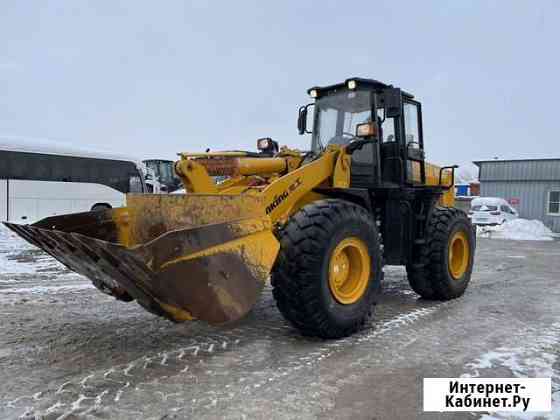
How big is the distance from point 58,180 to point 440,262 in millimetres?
13317

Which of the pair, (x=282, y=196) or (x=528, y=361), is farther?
(x=282, y=196)

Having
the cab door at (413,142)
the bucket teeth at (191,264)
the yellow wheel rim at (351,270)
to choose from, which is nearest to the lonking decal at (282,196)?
the bucket teeth at (191,264)

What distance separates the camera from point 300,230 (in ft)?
13.5

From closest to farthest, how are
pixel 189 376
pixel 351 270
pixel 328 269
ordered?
pixel 189 376 → pixel 328 269 → pixel 351 270

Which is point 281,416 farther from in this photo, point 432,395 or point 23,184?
point 23,184

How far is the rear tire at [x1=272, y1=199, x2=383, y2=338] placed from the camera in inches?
160

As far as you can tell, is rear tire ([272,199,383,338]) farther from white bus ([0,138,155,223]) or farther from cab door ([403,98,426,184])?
white bus ([0,138,155,223])

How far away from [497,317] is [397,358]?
2069 millimetres

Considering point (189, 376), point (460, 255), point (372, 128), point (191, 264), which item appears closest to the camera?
point (191, 264)

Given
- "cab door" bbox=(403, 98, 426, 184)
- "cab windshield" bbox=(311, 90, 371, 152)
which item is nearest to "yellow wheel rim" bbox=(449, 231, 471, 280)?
"cab door" bbox=(403, 98, 426, 184)

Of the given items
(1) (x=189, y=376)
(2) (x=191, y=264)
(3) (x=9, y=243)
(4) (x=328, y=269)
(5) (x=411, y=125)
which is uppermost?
(5) (x=411, y=125)

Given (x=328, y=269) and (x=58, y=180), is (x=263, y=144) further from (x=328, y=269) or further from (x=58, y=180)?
(x=58, y=180)

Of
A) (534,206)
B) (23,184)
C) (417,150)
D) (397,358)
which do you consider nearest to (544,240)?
(534,206)

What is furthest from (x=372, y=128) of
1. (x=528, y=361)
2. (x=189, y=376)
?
(x=189, y=376)
